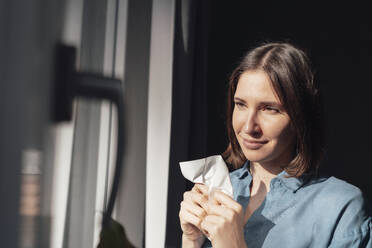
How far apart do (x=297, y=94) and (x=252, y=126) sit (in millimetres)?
123

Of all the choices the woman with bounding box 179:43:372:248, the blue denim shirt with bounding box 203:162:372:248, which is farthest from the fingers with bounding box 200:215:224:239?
the blue denim shirt with bounding box 203:162:372:248

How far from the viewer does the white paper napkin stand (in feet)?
2.97

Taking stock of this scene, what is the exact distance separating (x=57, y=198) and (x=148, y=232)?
1.94 feet

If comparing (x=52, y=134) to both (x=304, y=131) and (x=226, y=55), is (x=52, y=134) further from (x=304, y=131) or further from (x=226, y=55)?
(x=226, y=55)

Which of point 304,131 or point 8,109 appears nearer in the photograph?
point 8,109

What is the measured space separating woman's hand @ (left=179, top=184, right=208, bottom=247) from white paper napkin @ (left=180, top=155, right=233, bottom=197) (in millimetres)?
28

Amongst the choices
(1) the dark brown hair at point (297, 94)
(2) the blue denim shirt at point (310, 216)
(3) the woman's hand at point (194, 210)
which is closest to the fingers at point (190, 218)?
(3) the woman's hand at point (194, 210)

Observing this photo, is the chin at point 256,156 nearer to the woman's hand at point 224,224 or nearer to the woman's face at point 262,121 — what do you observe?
the woman's face at point 262,121

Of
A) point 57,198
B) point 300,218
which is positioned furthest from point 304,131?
point 57,198

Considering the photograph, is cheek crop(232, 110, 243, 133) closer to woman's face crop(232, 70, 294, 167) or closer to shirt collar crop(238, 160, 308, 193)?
woman's face crop(232, 70, 294, 167)

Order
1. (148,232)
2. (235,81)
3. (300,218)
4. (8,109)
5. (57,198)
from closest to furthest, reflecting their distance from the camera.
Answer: (8,109) → (57,198) → (300,218) → (235,81) → (148,232)

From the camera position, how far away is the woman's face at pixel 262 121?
0.94 metres

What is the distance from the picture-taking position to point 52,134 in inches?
30.7

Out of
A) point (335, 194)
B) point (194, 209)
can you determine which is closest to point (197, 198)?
point (194, 209)
